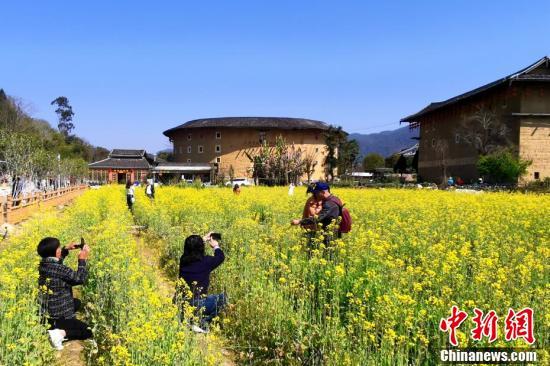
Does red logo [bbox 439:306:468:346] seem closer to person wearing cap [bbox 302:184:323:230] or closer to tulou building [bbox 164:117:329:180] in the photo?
person wearing cap [bbox 302:184:323:230]

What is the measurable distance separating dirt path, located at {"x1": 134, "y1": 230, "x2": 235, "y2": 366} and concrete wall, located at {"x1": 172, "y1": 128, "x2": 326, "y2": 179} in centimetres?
4984

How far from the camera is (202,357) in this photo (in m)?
3.23

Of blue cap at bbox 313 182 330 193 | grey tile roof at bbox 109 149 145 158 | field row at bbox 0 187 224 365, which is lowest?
field row at bbox 0 187 224 365

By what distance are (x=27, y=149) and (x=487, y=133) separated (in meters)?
32.3

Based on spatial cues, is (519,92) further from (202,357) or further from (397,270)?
(202,357)

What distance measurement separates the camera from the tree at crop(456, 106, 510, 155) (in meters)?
35.1

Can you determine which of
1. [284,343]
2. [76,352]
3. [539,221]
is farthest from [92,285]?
[539,221]

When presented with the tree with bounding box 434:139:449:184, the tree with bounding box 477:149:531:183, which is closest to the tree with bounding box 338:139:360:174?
the tree with bounding box 434:139:449:184

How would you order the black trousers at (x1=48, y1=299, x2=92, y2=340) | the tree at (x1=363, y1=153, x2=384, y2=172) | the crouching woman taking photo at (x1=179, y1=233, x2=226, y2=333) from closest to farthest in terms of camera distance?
the black trousers at (x1=48, y1=299, x2=92, y2=340) → the crouching woman taking photo at (x1=179, y1=233, x2=226, y2=333) → the tree at (x1=363, y1=153, x2=384, y2=172)

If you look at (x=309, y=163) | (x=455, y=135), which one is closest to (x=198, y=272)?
(x=455, y=135)

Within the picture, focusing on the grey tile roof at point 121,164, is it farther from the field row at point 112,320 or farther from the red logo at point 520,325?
the red logo at point 520,325

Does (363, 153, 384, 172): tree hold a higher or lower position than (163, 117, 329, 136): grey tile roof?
lower

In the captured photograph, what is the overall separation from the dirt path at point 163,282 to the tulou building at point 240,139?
49886 millimetres

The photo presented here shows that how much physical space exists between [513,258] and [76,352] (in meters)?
4.95
